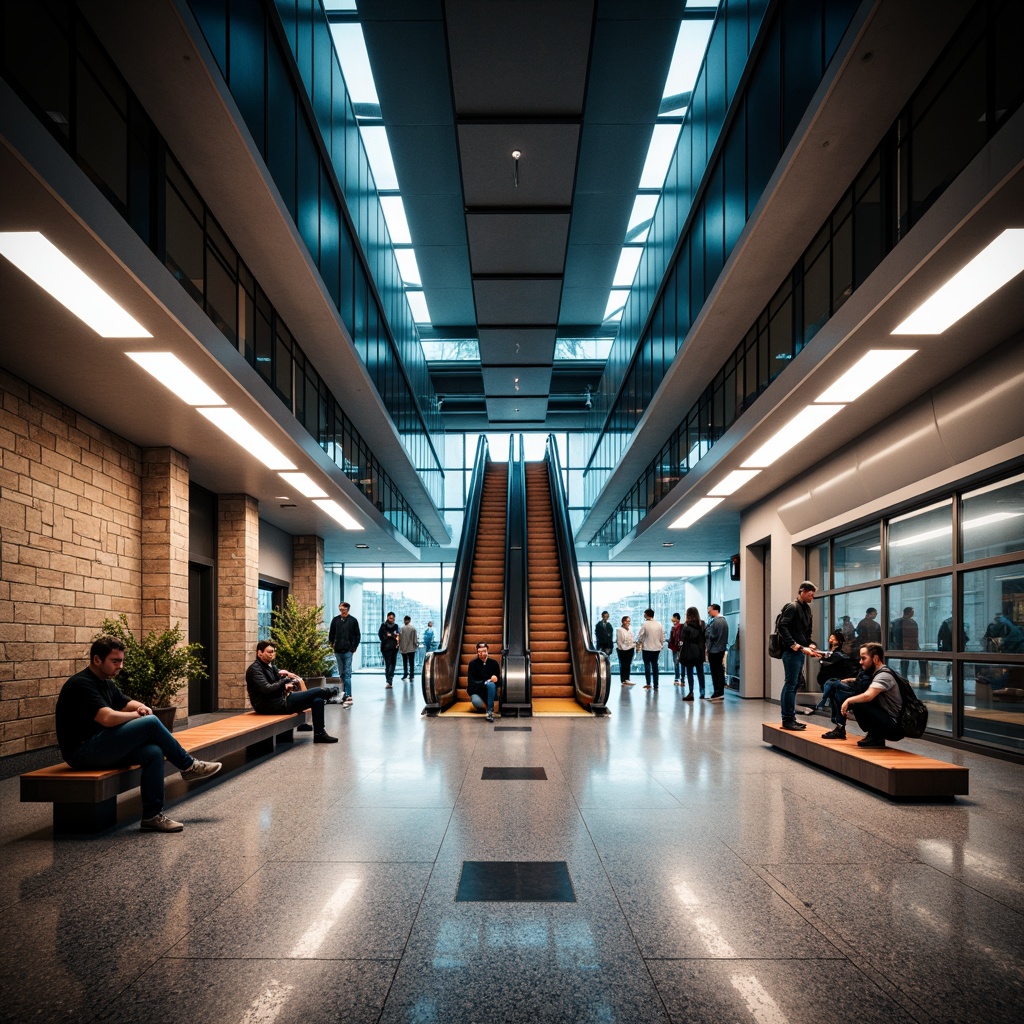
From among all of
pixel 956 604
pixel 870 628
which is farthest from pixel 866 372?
pixel 870 628

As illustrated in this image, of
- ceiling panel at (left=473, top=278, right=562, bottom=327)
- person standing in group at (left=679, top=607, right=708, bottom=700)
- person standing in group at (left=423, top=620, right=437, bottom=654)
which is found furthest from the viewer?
person standing in group at (left=423, top=620, right=437, bottom=654)

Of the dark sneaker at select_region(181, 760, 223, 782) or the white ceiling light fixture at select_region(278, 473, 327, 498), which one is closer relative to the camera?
the dark sneaker at select_region(181, 760, 223, 782)

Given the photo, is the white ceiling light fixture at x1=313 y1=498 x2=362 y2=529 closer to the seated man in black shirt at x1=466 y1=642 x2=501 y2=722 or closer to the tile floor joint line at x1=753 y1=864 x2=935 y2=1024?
the seated man in black shirt at x1=466 y1=642 x2=501 y2=722

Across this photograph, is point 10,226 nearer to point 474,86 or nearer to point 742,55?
point 474,86

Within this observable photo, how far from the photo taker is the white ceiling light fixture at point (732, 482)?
492 inches

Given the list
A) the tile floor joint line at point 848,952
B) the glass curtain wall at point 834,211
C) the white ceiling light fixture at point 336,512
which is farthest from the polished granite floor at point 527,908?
the white ceiling light fixture at point 336,512

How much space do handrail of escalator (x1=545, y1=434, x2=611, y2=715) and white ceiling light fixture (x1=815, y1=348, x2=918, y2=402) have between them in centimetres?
564

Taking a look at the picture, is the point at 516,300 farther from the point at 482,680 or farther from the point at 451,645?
the point at 482,680

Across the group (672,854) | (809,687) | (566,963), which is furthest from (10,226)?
(809,687)

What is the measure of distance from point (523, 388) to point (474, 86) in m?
11.8

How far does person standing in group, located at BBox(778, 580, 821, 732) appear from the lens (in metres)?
9.05

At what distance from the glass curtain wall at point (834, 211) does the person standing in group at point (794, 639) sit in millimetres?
2535

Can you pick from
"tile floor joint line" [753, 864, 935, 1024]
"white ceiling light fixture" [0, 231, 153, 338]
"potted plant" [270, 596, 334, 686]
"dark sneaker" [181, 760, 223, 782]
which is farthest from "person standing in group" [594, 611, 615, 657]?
"tile floor joint line" [753, 864, 935, 1024]

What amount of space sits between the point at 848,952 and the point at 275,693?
24.3 ft
